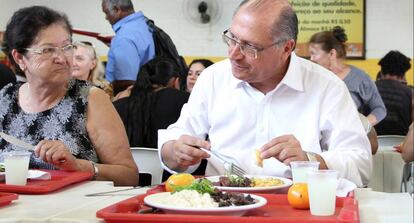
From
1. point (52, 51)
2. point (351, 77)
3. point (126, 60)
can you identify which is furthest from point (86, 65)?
point (52, 51)

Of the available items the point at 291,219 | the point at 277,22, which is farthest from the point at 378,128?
the point at 291,219

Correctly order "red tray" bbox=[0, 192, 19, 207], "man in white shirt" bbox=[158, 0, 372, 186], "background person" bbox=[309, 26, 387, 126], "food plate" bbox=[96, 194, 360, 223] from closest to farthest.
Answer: "food plate" bbox=[96, 194, 360, 223], "red tray" bbox=[0, 192, 19, 207], "man in white shirt" bbox=[158, 0, 372, 186], "background person" bbox=[309, 26, 387, 126]

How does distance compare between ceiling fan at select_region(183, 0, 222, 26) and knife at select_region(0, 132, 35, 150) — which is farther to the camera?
ceiling fan at select_region(183, 0, 222, 26)

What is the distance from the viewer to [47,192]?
183 centimetres

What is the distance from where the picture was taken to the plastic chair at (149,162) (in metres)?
3.00

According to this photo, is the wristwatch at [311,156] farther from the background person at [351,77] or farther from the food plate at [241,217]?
the background person at [351,77]

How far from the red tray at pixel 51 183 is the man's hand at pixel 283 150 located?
569 mm

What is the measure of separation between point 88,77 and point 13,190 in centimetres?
346

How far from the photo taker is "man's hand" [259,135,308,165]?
1.87 metres

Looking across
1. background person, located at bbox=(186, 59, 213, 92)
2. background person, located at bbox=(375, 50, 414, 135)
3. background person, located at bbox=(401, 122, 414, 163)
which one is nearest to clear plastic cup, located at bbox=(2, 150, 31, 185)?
background person, located at bbox=(401, 122, 414, 163)

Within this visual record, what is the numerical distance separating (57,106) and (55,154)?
0.42 meters

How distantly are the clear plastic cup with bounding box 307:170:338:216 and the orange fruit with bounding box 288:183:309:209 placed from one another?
0.04 m

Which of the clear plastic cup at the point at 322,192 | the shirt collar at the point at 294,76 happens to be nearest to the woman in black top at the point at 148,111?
the shirt collar at the point at 294,76

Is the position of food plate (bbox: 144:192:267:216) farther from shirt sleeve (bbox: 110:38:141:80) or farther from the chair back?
shirt sleeve (bbox: 110:38:141:80)
